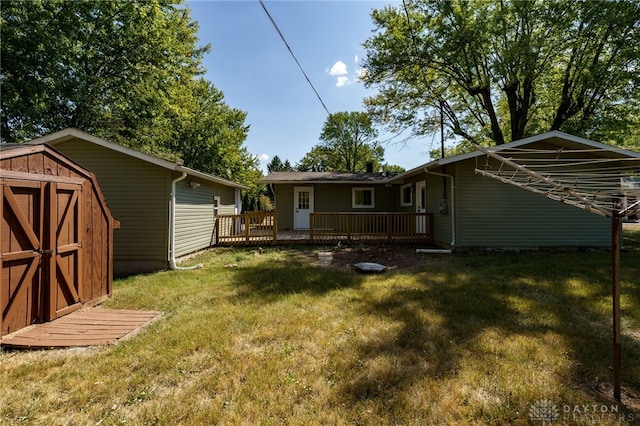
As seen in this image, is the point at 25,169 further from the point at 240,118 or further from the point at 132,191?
the point at 240,118

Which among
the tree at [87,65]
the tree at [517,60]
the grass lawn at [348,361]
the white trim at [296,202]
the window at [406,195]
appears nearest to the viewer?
the grass lawn at [348,361]

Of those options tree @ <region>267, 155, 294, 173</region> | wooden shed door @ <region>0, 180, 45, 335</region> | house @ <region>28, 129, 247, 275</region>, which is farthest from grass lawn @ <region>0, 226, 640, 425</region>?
tree @ <region>267, 155, 294, 173</region>

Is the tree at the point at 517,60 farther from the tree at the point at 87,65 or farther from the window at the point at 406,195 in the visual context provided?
the tree at the point at 87,65

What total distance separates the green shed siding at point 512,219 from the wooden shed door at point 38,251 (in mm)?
8623

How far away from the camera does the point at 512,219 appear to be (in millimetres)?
8258

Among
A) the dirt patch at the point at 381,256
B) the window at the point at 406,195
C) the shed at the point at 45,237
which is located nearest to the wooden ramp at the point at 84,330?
the shed at the point at 45,237

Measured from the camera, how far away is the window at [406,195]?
1192cm

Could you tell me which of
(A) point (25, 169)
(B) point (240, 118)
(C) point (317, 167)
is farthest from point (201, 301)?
(C) point (317, 167)

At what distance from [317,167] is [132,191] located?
98.7ft

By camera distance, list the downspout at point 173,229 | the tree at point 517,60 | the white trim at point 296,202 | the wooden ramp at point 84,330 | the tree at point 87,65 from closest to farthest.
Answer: the wooden ramp at point 84,330
the downspout at point 173,229
the tree at point 87,65
the tree at point 517,60
the white trim at point 296,202

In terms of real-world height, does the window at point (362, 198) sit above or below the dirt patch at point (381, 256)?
above

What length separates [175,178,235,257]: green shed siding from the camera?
7383 mm

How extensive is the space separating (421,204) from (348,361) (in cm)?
880

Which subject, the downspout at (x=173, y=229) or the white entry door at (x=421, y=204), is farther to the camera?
the white entry door at (x=421, y=204)
